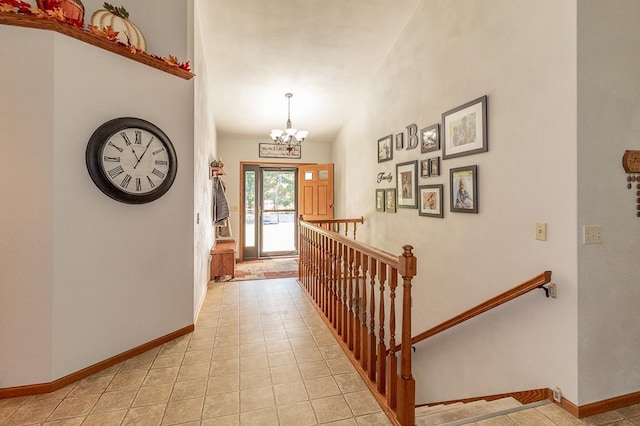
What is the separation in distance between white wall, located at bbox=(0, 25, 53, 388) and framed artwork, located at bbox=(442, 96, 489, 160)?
307 cm

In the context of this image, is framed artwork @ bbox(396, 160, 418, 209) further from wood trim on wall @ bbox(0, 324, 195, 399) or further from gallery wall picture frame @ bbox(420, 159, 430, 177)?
wood trim on wall @ bbox(0, 324, 195, 399)

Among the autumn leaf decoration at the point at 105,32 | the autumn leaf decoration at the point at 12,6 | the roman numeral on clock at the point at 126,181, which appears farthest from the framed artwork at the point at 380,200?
the autumn leaf decoration at the point at 12,6

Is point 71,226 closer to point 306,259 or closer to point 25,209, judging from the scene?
point 25,209

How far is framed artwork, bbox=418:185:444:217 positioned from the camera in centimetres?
307

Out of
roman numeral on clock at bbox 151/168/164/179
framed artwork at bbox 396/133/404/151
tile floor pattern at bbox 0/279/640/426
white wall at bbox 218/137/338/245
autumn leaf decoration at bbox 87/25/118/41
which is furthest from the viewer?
white wall at bbox 218/137/338/245

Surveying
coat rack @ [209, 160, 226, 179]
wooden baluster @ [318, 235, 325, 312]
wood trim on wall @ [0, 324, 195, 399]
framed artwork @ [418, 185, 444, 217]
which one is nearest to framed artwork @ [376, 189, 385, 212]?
framed artwork @ [418, 185, 444, 217]

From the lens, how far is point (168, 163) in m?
2.54

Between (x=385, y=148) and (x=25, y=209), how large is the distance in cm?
373

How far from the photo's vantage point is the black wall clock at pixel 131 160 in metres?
2.14

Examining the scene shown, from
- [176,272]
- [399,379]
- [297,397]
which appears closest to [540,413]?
[399,379]

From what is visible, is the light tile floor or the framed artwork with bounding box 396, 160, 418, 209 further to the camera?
the framed artwork with bounding box 396, 160, 418, 209

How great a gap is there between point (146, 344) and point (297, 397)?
137 centimetres

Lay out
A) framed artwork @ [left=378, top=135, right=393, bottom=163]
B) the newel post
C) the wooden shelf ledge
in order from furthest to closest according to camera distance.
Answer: framed artwork @ [left=378, top=135, right=393, bottom=163], the wooden shelf ledge, the newel post

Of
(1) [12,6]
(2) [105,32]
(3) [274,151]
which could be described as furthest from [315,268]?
(3) [274,151]
